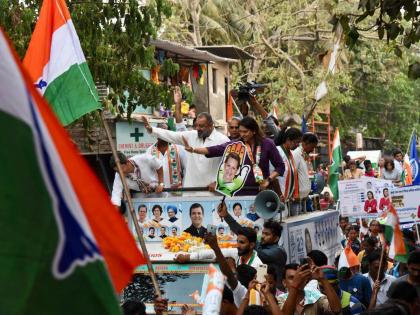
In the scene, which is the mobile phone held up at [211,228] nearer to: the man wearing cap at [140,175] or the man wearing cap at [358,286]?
the man wearing cap at [140,175]

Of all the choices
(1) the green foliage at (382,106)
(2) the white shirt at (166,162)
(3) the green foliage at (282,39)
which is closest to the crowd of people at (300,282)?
(2) the white shirt at (166,162)

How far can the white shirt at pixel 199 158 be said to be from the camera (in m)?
10.4

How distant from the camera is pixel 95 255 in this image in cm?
309

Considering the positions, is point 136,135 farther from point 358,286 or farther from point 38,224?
point 38,224

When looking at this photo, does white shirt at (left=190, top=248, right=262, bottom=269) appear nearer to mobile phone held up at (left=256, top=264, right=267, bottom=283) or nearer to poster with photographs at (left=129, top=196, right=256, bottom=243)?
poster with photographs at (left=129, top=196, right=256, bottom=243)

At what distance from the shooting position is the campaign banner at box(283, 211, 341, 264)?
9734mm

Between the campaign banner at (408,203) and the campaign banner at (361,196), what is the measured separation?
3844 millimetres

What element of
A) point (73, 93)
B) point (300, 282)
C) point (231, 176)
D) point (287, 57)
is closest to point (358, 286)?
point (231, 176)

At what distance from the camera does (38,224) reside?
2953 mm

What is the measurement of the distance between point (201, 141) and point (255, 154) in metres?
0.64

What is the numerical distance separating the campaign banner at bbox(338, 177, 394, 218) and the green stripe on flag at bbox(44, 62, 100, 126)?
870cm

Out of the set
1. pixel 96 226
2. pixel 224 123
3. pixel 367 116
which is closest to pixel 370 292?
pixel 96 226

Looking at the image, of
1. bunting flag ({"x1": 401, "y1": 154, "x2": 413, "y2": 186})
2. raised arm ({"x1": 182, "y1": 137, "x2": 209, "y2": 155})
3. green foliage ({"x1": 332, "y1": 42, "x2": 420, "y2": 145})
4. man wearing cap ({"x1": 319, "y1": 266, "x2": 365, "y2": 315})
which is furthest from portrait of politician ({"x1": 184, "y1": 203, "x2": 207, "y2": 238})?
green foliage ({"x1": 332, "y1": 42, "x2": 420, "y2": 145})

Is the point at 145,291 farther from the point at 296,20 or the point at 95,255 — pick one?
the point at 296,20
